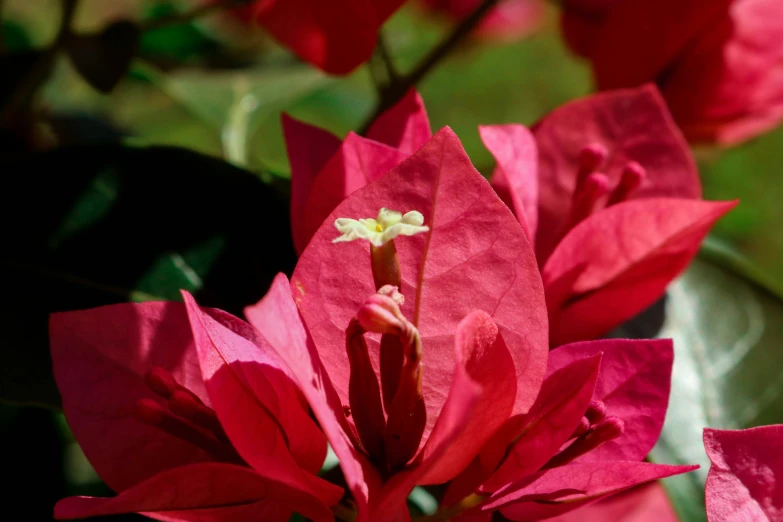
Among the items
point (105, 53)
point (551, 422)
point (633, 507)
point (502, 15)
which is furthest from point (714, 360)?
point (502, 15)

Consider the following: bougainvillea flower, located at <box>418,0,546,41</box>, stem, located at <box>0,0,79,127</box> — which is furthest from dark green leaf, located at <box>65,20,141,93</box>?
bougainvillea flower, located at <box>418,0,546,41</box>

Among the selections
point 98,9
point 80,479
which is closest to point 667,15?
point 80,479

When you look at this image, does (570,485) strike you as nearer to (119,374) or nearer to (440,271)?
(440,271)

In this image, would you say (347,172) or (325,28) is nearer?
(347,172)

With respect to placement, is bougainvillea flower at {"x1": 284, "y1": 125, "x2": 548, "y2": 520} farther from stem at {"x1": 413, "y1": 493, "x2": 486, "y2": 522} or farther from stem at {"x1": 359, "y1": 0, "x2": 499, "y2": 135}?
stem at {"x1": 359, "y1": 0, "x2": 499, "y2": 135}

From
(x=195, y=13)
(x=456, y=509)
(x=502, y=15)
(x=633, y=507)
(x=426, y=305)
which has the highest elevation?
(x=195, y=13)

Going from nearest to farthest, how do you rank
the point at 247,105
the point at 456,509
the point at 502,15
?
the point at 456,509
the point at 247,105
the point at 502,15
